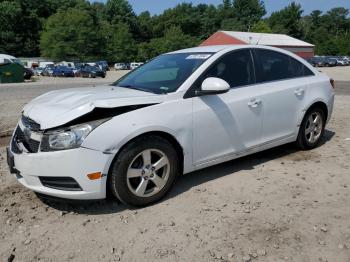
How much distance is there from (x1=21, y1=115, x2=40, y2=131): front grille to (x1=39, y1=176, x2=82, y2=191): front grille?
47cm

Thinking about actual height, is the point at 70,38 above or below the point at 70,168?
below

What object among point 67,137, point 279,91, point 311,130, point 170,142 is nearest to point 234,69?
point 279,91

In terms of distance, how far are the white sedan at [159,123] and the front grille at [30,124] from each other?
0.04 feet

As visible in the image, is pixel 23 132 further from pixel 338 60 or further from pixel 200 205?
pixel 338 60

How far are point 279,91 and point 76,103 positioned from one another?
2.63 metres

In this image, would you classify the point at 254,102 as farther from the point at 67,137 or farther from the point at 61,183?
the point at 61,183

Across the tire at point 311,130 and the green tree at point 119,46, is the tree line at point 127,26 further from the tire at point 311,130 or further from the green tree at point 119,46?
the tire at point 311,130

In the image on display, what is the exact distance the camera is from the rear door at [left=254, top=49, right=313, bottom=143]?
16.7ft

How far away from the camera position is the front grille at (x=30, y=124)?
3827 mm

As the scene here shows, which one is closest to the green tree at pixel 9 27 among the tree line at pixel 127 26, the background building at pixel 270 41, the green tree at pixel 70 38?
the tree line at pixel 127 26

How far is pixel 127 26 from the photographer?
104 metres

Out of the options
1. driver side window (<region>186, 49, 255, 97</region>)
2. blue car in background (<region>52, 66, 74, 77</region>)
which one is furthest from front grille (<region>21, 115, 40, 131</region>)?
blue car in background (<region>52, 66, 74, 77</region>)

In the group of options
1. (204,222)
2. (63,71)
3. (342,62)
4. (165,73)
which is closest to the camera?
(204,222)

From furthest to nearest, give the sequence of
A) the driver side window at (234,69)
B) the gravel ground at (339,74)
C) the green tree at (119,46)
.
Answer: the green tree at (119,46) < the gravel ground at (339,74) < the driver side window at (234,69)
